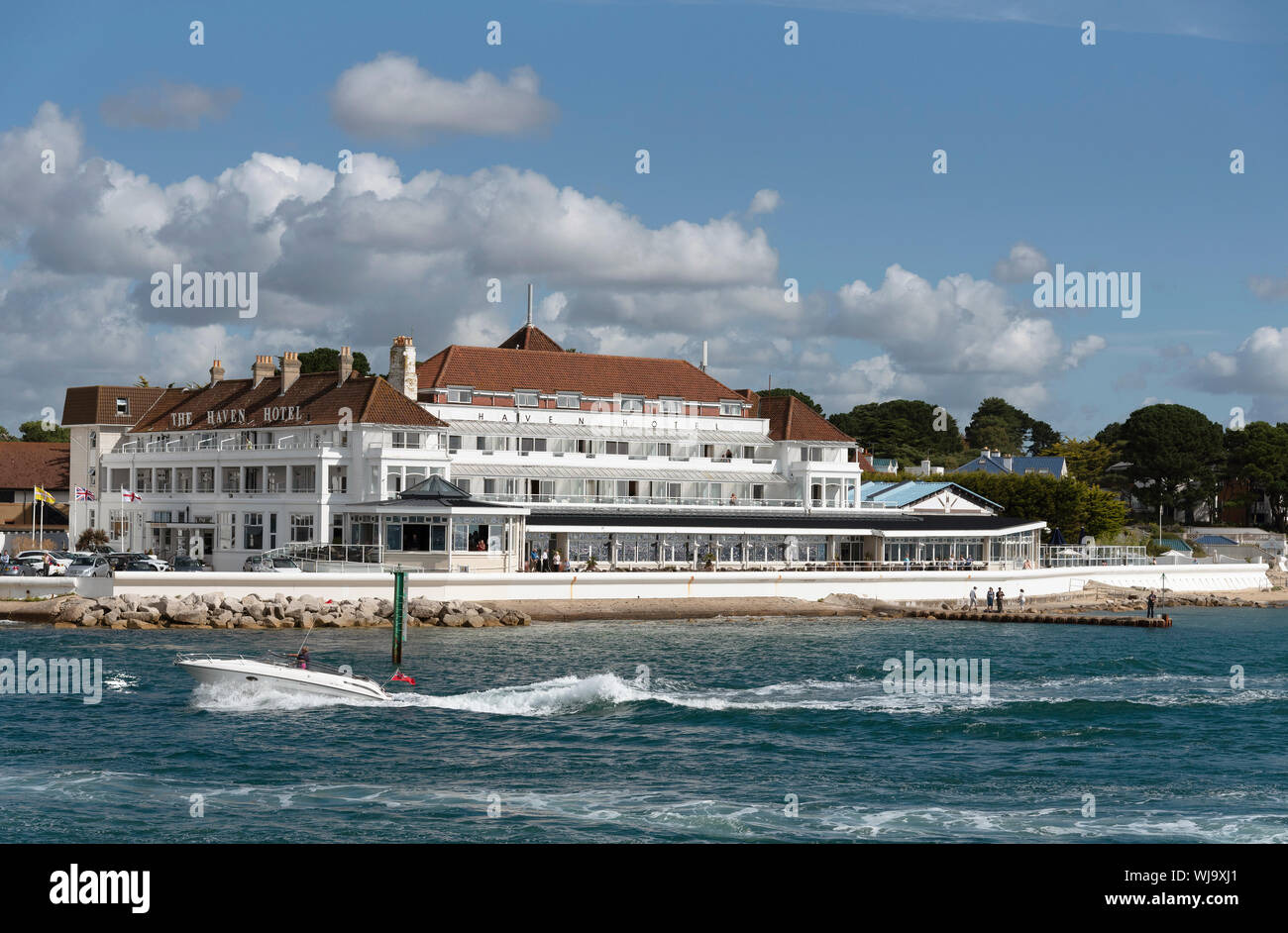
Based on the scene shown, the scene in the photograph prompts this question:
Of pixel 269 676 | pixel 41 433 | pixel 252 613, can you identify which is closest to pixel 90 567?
pixel 252 613

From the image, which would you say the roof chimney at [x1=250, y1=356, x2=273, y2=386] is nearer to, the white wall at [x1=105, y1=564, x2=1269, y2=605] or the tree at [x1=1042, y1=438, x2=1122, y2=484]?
the white wall at [x1=105, y1=564, x2=1269, y2=605]

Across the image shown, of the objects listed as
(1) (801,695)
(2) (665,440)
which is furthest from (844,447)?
(1) (801,695)

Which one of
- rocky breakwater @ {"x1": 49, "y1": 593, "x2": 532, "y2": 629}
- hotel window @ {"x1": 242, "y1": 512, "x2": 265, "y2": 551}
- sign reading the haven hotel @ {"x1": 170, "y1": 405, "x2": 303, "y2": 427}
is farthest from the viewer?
sign reading the haven hotel @ {"x1": 170, "y1": 405, "x2": 303, "y2": 427}

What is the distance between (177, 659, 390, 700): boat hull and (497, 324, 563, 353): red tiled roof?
6424cm

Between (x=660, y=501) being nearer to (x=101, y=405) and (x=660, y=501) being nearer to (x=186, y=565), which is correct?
(x=186, y=565)

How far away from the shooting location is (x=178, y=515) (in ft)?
260

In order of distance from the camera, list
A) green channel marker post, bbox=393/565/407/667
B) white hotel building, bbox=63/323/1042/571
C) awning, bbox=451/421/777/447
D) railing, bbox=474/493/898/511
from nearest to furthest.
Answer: green channel marker post, bbox=393/565/407/667, white hotel building, bbox=63/323/1042/571, railing, bbox=474/493/898/511, awning, bbox=451/421/777/447

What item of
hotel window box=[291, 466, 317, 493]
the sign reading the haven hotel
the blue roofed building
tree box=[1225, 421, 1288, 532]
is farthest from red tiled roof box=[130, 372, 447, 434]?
tree box=[1225, 421, 1288, 532]

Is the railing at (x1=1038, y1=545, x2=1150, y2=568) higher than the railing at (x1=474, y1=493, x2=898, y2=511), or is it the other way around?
the railing at (x1=474, y1=493, x2=898, y2=511)

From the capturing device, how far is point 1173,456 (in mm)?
141875

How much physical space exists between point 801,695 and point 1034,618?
36552mm

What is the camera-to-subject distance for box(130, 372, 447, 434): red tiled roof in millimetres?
73438

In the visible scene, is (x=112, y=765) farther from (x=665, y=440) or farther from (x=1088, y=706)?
(x=665, y=440)

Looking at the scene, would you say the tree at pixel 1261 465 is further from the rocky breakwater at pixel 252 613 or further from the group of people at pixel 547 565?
the rocky breakwater at pixel 252 613
